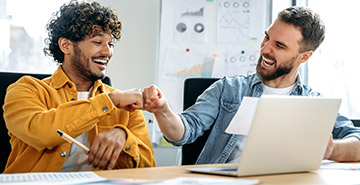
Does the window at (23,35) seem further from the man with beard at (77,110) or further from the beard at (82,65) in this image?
the beard at (82,65)

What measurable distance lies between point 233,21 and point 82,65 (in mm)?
1573

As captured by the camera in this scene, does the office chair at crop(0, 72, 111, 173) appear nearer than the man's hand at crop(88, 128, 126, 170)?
No

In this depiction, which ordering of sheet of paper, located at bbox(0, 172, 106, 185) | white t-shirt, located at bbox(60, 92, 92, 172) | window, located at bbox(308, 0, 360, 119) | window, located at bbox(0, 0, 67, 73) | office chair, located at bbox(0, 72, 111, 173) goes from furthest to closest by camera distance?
window, located at bbox(0, 0, 67, 73) → window, located at bbox(308, 0, 360, 119) → office chair, located at bbox(0, 72, 111, 173) → white t-shirt, located at bbox(60, 92, 92, 172) → sheet of paper, located at bbox(0, 172, 106, 185)

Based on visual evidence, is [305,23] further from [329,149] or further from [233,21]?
[233,21]

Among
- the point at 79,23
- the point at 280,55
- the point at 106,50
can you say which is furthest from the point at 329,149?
the point at 79,23

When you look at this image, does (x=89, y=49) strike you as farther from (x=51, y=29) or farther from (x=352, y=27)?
(x=352, y=27)

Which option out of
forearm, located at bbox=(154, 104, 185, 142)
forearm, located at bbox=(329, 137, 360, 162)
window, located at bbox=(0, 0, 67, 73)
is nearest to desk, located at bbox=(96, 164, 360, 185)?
forearm, located at bbox=(329, 137, 360, 162)

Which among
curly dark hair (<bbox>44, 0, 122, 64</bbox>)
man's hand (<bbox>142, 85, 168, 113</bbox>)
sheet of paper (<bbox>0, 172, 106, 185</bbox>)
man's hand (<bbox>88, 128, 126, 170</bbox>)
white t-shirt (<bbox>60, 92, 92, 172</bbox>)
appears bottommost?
white t-shirt (<bbox>60, 92, 92, 172</bbox>)

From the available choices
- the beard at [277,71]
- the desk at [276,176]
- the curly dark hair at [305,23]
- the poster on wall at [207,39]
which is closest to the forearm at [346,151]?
the desk at [276,176]

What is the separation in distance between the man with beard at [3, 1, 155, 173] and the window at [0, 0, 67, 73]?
48.8 inches

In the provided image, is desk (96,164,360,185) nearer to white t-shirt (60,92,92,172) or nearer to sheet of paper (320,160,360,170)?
sheet of paper (320,160,360,170)

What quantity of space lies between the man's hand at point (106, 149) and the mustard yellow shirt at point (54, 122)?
46mm

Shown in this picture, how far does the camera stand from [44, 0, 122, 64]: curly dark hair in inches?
65.8

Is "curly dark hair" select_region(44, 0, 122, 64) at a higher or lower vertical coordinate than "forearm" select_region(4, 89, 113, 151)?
higher
